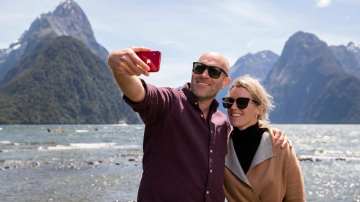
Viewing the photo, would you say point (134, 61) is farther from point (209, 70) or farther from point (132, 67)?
point (209, 70)

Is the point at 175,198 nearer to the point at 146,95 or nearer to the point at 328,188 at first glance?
the point at 146,95

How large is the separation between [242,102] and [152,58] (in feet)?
6.25

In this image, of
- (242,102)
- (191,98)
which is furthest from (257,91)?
(191,98)

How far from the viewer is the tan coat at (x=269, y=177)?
14.6 ft

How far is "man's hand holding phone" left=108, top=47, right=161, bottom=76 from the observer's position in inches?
124

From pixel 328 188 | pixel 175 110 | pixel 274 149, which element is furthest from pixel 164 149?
pixel 328 188

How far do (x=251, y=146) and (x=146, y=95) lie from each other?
1.77 metres

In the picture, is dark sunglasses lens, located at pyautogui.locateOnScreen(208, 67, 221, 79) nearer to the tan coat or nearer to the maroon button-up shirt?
the maroon button-up shirt

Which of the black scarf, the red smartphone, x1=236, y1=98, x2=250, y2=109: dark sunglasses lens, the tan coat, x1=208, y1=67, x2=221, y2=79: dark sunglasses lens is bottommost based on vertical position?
the tan coat

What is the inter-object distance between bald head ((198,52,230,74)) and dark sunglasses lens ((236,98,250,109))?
20.3 inches

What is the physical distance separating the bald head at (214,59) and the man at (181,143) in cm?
8

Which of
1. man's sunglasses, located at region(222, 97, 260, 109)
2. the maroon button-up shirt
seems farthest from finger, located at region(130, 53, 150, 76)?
man's sunglasses, located at region(222, 97, 260, 109)

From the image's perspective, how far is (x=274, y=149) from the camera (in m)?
4.50

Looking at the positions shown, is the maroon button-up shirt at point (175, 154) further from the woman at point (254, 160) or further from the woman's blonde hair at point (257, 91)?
the woman's blonde hair at point (257, 91)
